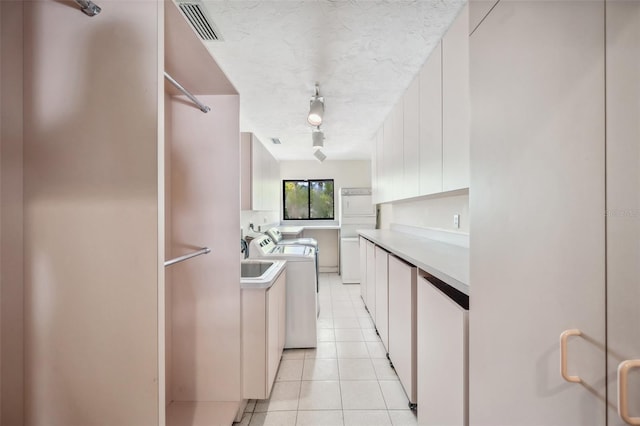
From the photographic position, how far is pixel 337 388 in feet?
6.24

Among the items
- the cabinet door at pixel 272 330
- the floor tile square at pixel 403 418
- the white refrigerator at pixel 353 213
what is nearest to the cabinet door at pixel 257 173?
the cabinet door at pixel 272 330

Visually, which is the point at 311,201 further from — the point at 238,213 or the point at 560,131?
the point at 560,131

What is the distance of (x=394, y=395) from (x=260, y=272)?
133 cm

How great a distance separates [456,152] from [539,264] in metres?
1.17

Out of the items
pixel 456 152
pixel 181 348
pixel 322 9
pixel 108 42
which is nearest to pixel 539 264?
pixel 456 152

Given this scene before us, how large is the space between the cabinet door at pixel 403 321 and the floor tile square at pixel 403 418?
11 cm

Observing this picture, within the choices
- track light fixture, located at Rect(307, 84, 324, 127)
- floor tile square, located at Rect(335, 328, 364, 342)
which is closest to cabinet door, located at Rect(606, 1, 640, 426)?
track light fixture, located at Rect(307, 84, 324, 127)

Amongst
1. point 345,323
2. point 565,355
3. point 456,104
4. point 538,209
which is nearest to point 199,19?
point 456,104

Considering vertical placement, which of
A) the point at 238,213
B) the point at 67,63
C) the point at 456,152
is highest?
the point at 67,63

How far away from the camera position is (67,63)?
33.3 inches

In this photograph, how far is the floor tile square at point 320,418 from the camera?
1.59m

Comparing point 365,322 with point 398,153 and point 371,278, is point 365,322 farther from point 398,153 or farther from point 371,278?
point 398,153

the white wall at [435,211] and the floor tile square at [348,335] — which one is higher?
the white wall at [435,211]

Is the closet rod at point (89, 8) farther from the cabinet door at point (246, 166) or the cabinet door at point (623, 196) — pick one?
the cabinet door at point (246, 166)
